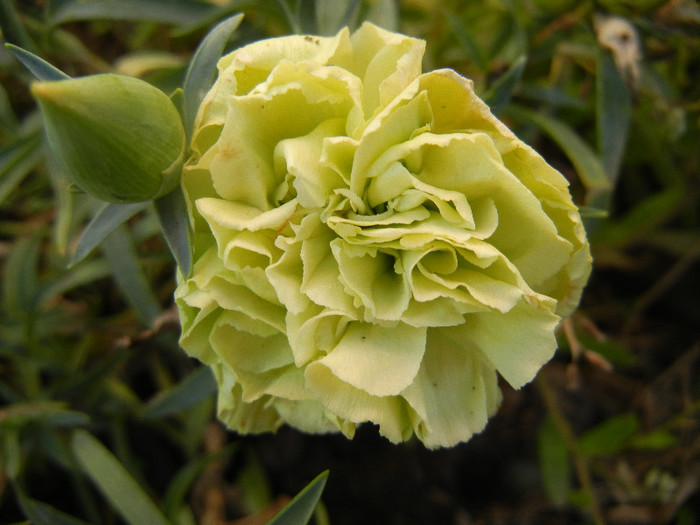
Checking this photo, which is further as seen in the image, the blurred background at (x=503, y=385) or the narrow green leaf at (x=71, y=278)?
the narrow green leaf at (x=71, y=278)

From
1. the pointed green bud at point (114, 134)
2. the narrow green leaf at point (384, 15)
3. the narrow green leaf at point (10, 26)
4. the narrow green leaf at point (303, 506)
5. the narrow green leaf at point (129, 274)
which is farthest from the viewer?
the narrow green leaf at point (129, 274)

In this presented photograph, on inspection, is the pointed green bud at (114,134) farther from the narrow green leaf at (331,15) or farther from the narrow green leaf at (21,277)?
the narrow green leaf at (21,277)

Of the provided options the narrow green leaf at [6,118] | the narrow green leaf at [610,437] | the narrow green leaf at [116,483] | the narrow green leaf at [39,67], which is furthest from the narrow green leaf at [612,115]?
the narrow green leaf at [6,118]

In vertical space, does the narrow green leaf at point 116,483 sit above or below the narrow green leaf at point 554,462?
above

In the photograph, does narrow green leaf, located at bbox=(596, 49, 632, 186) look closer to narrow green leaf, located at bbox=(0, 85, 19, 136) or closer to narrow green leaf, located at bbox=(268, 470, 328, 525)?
narrow green leaf, located at bbox=(268, 470, 328, 525)

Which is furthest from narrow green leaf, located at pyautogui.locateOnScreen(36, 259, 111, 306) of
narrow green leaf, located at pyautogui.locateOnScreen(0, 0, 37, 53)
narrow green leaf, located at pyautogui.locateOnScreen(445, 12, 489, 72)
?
narrow green leaf, located at pyautogui.locateOnScreen(445, 12, 489, 72)

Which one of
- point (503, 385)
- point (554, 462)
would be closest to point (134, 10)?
point (503, 385)

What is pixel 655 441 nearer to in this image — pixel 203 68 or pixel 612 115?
pixel 612 115
